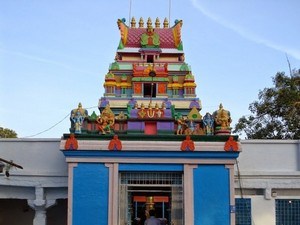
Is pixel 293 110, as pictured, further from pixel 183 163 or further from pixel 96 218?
pixel 96 218

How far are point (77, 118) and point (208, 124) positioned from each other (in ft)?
14.2

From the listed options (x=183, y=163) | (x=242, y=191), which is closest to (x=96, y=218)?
(x=183, y=163)

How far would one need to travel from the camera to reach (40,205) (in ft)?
55.8

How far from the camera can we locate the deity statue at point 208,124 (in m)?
16.3

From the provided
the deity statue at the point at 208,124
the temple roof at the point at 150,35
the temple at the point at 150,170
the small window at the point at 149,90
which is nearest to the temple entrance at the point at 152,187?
the temple at the point at 150,170

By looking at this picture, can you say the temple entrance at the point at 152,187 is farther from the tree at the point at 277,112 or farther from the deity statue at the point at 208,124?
the tree at the point at 277,112

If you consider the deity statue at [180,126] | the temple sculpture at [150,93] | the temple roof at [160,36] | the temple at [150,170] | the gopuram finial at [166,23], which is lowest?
the temple at [150,170]

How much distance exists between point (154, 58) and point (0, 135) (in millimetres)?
21662

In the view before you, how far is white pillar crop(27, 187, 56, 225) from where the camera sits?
17.0m

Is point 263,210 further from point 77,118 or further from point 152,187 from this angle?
point 77,118

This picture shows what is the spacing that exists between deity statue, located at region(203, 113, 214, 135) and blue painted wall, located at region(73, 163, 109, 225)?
12.0 ft

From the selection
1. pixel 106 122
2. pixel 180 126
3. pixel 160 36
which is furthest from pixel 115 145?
pixel 160 36

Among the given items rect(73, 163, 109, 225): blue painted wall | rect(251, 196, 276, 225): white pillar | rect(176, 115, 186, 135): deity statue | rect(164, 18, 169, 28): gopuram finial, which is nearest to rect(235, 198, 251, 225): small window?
rect(251, 196, 276, 225): white pillar

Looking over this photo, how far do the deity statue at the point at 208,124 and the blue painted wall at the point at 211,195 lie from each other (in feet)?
5.32
